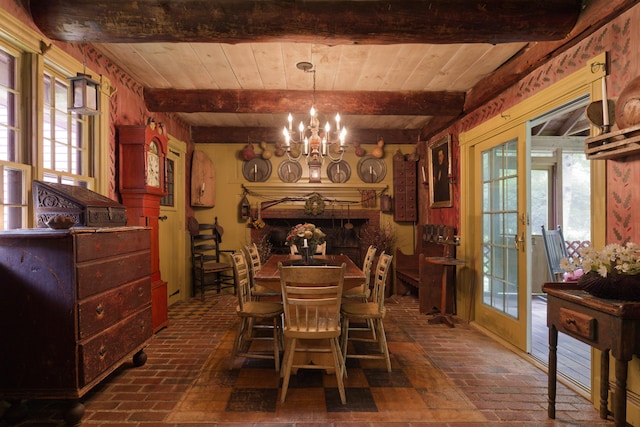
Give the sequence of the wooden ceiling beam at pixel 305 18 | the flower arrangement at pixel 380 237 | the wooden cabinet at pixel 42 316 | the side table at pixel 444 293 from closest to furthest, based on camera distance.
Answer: the wooden cabinet at pixel 42 316 < the wooden ceiling beam at pixel 305 18 < the side table at pixel 444 293 < the flower arrangement at pixel 380 237

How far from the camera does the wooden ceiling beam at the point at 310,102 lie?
4.56 meters

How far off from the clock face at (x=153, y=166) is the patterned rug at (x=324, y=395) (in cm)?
201

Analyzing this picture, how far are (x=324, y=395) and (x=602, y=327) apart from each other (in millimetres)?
1746

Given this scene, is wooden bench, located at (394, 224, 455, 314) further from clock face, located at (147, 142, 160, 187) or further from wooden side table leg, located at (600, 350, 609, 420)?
clock face, located at (147, 142, 160, 187)

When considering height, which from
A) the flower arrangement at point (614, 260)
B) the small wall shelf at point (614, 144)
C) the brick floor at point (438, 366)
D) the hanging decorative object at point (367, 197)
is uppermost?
the small wall shelf at point (614, 144)

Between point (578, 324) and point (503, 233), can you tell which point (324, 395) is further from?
point (503, 233)

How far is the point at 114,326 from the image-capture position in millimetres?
2658

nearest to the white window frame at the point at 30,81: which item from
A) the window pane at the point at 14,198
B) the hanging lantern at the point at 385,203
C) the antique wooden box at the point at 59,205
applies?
the window pane at the point at 14,198

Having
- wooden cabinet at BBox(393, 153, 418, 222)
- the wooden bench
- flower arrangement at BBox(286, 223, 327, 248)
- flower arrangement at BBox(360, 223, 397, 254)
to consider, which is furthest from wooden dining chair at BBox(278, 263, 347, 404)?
wooden cabinet at BBox(393, 153, 418, 222)

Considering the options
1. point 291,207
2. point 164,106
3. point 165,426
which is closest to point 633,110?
point 165,426

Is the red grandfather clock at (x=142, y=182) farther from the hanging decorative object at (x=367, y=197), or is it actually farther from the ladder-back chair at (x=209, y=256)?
the hanging decorative object at (x=367, y=197)

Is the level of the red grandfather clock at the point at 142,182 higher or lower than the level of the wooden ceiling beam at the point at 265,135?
lower

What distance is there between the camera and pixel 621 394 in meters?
1.93

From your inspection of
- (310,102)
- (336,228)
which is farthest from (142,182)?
(336,228)
